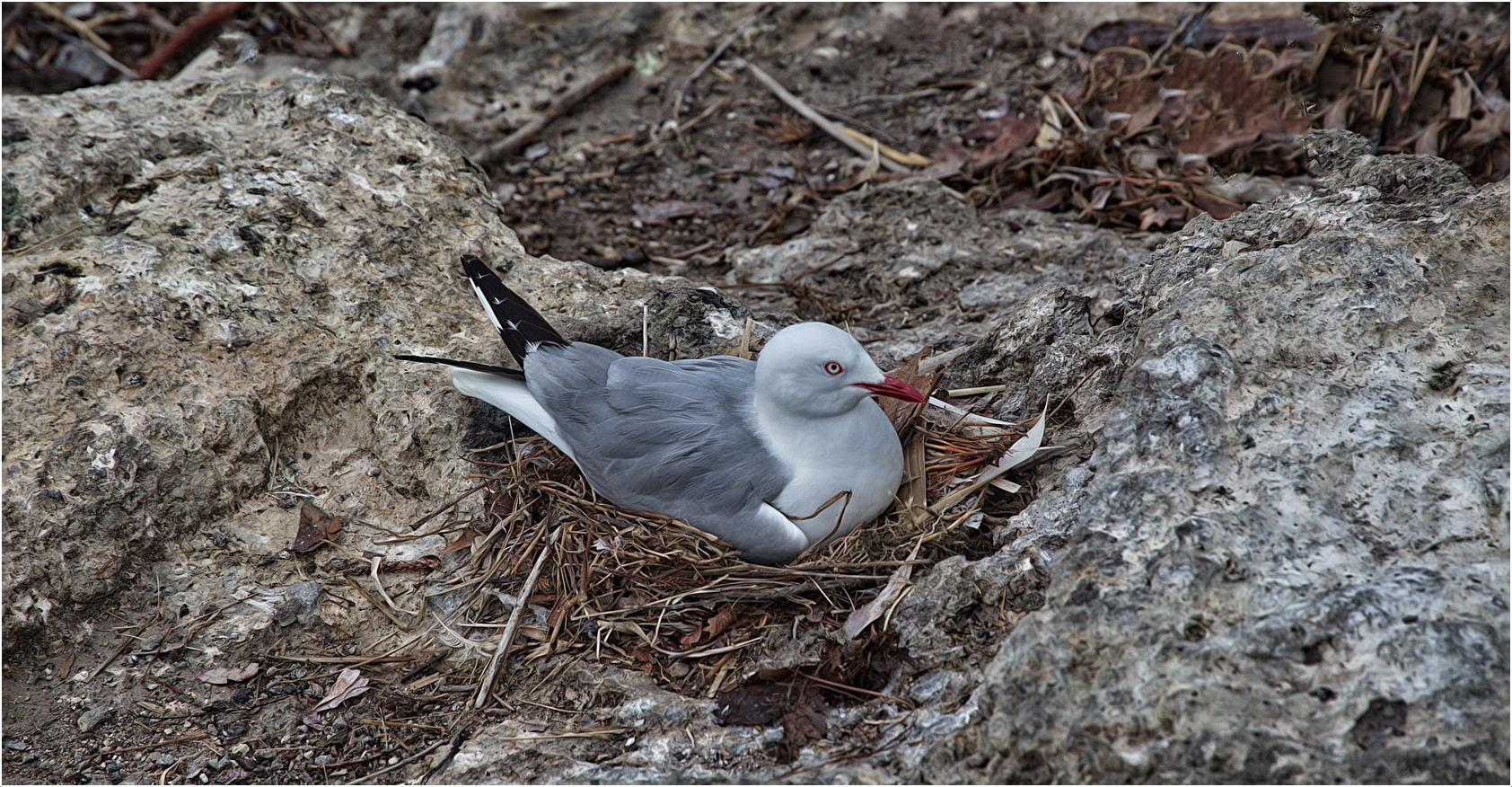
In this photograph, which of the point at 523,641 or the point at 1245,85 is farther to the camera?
the point at 1245,85

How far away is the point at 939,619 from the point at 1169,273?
58.1 inches

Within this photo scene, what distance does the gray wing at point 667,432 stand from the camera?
352 centimetres

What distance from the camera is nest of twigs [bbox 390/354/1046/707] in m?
3.17

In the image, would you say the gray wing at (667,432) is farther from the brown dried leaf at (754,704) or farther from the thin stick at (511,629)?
the brown dried leaf at (754,704)

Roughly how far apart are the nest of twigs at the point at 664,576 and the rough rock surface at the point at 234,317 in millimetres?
499

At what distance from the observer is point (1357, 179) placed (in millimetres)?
3438

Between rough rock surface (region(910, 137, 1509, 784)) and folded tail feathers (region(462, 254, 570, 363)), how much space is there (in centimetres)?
181

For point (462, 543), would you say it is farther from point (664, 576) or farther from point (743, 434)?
point (743, 434)

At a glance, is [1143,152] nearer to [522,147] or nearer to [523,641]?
[522,147]

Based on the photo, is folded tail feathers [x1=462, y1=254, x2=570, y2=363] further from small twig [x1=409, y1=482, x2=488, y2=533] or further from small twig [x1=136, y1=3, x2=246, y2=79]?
small twig [x1=136, y1=3, x2=246, y2=79]

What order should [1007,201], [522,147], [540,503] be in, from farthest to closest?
[522,147]
[1007,201]
[540,503]

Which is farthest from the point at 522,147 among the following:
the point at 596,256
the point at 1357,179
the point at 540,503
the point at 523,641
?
the point at 1357,179

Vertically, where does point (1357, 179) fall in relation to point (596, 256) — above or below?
above

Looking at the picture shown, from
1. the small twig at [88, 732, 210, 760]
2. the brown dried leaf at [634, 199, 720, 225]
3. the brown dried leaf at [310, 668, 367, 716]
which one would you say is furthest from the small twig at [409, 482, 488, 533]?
the brown dried leaf at [634, 199, 720, 225]
